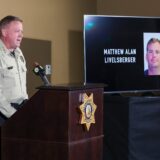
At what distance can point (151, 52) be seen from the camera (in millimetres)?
4582

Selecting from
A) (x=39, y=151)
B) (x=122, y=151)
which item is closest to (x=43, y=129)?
(x=39, y=151)

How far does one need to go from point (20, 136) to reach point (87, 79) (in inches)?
79.1

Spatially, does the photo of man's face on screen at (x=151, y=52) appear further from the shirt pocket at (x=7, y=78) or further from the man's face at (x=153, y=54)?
the shirt pocket at (x=7, y=78)

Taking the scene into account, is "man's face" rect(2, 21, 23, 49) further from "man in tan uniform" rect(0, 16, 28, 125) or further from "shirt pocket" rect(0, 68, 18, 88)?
"shirt pocket" rect(0, 68, 18, 88)

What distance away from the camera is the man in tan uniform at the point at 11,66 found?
2.96 metres

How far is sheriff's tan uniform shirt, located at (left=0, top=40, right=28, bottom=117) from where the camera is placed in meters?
2.92

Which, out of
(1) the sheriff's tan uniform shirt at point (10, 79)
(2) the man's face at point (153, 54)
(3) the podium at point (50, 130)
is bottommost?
(3) the podium at point (50, 130)

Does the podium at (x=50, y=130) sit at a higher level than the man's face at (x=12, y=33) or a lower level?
lower

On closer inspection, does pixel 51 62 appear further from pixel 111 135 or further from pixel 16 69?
pixel 16 69

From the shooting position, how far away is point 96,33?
4.40m

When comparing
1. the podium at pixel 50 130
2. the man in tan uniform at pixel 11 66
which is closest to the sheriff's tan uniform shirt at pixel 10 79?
the man in tan uniform at pixel 11 66

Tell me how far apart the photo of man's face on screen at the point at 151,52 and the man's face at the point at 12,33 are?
5.97 feet

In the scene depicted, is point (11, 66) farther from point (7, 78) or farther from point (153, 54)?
point (153, 54)

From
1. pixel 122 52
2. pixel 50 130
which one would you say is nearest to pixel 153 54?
pixel 122 52
